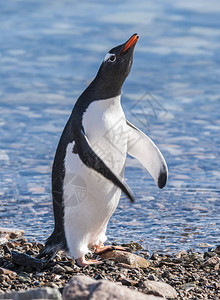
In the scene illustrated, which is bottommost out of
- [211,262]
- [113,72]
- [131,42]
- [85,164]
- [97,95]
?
[211,262]

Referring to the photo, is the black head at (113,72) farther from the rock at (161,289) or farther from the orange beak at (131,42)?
the rock at (161,289)

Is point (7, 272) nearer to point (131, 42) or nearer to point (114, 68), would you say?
point (114, 68)

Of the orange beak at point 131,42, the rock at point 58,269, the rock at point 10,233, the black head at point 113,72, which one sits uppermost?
the orange beak at point 131,42

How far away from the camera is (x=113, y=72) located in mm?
4609

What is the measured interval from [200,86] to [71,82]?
207 cm

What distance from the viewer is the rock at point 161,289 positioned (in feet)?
12.5

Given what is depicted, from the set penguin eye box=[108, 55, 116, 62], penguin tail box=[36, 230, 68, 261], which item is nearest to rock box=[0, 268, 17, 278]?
penguin tail box=[36, 230, 68, 261]

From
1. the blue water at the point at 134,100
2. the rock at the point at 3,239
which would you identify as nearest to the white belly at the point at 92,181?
the blue water at the point at 134,100

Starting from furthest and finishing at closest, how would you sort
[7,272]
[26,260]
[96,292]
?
[26,260] < [7,272] < [96,292]

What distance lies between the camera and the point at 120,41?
1385cm

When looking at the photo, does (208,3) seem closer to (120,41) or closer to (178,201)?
(120,41)

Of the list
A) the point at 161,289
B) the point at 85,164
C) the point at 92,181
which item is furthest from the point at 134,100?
the point at 161,289

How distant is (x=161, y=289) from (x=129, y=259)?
2.30ft

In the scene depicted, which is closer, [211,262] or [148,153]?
[211,262]
